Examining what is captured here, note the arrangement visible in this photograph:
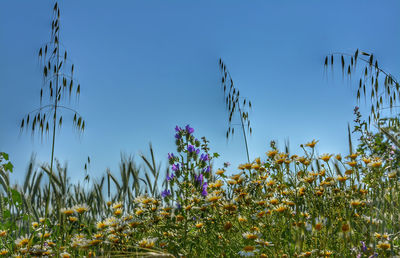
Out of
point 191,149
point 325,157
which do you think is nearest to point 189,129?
point 191,149

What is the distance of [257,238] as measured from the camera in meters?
1.97

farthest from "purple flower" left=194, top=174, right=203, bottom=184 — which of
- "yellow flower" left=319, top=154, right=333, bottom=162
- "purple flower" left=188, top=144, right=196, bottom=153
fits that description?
"yellow flower" left=319, top=154, right=333, bottom=162

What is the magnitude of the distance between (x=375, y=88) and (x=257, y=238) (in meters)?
2.26

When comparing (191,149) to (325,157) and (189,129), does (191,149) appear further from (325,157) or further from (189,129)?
(325,157)

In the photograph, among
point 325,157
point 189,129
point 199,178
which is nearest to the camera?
point 325,157

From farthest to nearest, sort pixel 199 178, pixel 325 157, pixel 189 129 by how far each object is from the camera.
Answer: pixel 189 129
pixel 199 178
pixel 325 157

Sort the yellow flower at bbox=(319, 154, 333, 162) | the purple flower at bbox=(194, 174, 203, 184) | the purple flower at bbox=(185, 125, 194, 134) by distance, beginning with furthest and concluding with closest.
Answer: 1. the purple flower at bbox=(185, 125, 194, 134)
2. the purple flower at bbox=(194, 174, 203, 184)
3. the yellow flower at bbox=(319, 154, 333, 162)

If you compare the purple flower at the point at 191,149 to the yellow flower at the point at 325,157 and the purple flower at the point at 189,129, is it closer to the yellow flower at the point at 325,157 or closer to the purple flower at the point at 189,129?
the purple flower at the point at 189,129

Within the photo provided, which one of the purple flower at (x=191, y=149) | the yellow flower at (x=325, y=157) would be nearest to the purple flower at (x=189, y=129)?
the purple flower at (x=191, y=149)

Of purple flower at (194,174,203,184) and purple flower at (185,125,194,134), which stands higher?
purple flower at (185,125,194,134)

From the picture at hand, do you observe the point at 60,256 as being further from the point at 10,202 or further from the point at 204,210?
the point at 10,202

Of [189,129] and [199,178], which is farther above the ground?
[189,129]

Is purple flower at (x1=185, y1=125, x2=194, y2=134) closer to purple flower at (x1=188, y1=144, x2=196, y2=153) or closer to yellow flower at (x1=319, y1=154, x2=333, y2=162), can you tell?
purple flower at (x1=188, y1=144, x2=196, y2=153)

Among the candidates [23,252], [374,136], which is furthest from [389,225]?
[374,136]
